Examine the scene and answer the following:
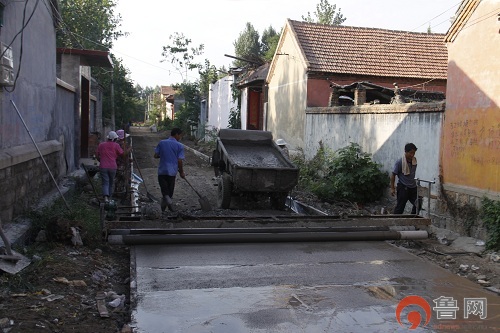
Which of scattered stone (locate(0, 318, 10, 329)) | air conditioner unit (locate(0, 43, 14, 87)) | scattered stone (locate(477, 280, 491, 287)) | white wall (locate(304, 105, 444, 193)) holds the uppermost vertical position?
air conditioner unit (locate(0, 43, 14, 87))

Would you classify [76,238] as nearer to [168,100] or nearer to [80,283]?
[80,283]

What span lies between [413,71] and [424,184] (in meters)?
11.4

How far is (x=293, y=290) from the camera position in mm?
5574

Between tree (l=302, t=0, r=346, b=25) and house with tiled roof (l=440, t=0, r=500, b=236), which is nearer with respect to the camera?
house with tiled roof (l=440, t=0, r=500, b=236)

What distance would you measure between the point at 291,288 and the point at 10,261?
3047 millimetres

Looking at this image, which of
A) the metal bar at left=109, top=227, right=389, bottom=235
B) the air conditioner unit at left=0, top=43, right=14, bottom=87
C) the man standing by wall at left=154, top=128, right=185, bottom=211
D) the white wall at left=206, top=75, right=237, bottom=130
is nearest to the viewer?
the metal bar at left=109, top=227, right=389, bottom=235

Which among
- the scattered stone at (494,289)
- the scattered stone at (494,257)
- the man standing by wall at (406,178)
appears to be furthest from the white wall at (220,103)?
the scattered stone at (494,289)

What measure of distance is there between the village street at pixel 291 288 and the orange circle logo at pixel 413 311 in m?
0.03

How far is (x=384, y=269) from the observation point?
21.2ft

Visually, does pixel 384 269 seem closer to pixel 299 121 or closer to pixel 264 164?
pixel 264 164

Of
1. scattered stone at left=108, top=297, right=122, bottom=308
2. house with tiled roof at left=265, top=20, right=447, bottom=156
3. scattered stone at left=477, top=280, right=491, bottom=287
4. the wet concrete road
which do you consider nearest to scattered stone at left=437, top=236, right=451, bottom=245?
the wet concrete road

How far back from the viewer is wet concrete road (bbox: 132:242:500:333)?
15.3ft

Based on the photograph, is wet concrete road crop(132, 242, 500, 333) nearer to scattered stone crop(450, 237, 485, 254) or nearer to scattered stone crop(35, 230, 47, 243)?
scattered stone crop(35, 230, 47, 243)

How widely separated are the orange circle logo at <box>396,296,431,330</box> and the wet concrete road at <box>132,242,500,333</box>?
33 mm
